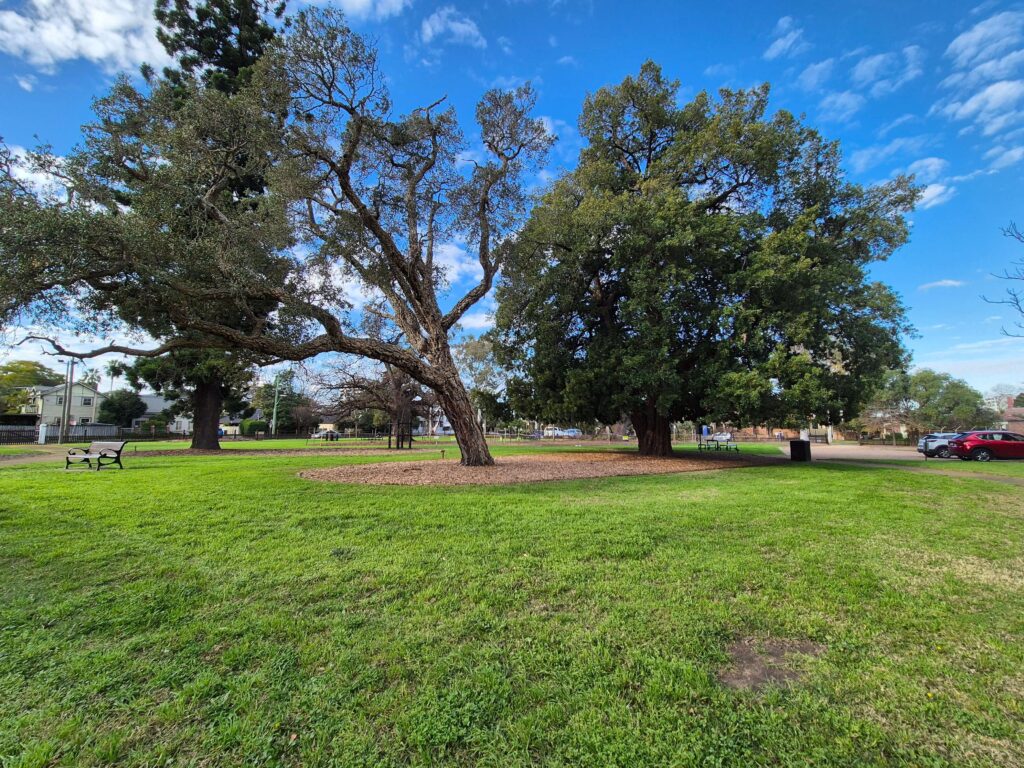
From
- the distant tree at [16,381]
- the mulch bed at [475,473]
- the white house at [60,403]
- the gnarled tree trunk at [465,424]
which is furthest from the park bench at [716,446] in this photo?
the white house at [60,403]

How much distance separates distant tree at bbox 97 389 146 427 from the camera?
155 ft

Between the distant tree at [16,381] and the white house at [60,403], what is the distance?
181cm

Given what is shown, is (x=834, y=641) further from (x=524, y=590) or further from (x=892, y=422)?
(x=892, y=422)

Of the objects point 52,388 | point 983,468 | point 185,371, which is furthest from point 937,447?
point 52,388

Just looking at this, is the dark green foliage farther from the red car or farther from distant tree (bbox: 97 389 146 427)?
the red car

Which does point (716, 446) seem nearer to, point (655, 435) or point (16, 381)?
point (655, 435)

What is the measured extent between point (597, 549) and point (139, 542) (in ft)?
16.1

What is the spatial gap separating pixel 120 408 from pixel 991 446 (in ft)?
228

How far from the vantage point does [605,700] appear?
2213 millimetres

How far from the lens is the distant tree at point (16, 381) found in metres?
40.6

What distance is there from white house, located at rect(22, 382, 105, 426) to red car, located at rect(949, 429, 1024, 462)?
71.5m

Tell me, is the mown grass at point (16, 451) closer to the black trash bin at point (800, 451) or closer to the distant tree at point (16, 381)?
the distant tree at point (16, 381)

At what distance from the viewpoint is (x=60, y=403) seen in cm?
5100

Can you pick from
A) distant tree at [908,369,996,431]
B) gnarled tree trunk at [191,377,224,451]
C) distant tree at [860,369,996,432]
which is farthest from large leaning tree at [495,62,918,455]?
distant tree at [908,369,996,431]
